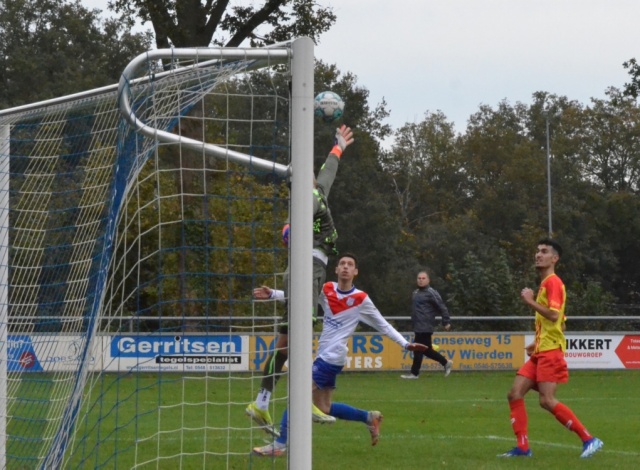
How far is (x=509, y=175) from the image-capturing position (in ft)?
221

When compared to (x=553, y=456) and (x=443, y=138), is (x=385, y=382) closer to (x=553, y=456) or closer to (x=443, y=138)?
(x=553, y=456)

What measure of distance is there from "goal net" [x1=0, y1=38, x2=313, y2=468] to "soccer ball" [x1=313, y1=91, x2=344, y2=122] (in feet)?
2.11

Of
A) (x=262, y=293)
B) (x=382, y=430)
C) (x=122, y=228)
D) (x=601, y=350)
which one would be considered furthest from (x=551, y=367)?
(x=601, y=350)

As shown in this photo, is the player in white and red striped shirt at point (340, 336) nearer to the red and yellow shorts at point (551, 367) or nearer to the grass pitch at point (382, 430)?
the grass pitch at point (382, 430)

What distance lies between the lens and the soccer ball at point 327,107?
28.0 ft

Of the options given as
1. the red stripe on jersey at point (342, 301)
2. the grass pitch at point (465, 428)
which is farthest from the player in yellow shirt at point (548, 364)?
the red stripe on jersey at point (342, 301)

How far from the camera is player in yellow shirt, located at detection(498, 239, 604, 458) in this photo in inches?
422

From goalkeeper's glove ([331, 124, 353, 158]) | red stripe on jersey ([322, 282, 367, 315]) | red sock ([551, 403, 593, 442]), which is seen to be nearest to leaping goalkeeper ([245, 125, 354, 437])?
goalkeeper's glove ([331, 124, 353, 158])

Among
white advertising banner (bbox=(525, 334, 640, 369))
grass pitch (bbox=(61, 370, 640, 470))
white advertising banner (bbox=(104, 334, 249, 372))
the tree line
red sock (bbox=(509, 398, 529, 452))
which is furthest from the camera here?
the tree line

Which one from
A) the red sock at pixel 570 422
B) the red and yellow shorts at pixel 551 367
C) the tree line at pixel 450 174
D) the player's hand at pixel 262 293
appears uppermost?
the tree line at pixel 450 174

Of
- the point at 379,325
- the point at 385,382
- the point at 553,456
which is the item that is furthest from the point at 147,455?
the point at 385,382

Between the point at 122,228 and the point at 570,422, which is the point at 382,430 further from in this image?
the point at 122,228

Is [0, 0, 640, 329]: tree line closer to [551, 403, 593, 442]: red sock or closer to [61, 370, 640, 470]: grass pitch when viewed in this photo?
[61, 370, 640, 470]: grass pitch

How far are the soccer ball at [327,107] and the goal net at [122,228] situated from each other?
0.64 meters
